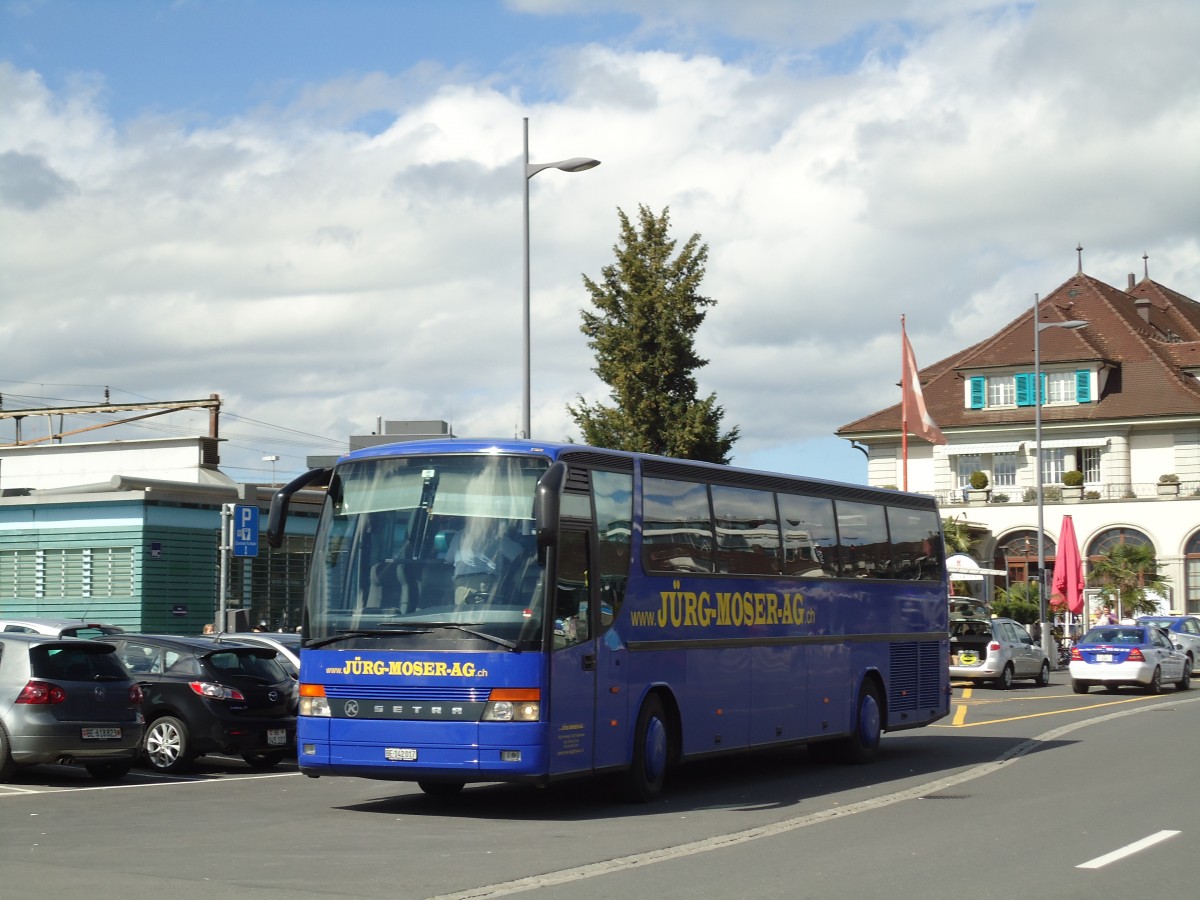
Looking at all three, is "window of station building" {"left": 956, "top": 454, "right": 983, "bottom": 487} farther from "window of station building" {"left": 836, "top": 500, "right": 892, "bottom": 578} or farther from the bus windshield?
the bus windshield

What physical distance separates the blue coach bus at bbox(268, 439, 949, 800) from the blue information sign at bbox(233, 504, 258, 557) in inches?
437

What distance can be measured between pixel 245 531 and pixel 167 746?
8.57 metres

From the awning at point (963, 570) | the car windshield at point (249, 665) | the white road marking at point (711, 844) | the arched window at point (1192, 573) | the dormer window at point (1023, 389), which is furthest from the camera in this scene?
the dormer window at point (1023, 389)

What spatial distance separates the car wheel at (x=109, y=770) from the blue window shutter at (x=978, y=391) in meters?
59.4

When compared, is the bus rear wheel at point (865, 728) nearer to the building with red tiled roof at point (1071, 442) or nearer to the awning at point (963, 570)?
the awning at point (963, 570)

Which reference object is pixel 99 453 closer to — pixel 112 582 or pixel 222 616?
pixel 112 582

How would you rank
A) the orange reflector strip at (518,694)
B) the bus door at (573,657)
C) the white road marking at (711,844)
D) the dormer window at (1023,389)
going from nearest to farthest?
the white road marking at (711,844), the orange reflector strip at (518,694), the bus door at (573,657), the dormer window at (1023,389)

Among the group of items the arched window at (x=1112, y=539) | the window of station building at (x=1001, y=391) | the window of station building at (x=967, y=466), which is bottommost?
the arched window at (x=1112, y=539)

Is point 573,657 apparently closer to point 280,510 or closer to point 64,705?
point 280,510

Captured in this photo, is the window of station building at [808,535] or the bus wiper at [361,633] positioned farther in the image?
the window of station building at [808,535]

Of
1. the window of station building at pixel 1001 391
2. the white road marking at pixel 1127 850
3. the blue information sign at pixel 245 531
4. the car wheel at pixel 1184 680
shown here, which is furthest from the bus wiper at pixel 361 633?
the window of station building at pixel 1001 391

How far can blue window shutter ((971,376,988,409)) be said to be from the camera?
2862 inches

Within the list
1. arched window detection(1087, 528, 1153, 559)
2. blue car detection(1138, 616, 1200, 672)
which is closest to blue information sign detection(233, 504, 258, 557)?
blue car detection(1138, 616, 1200, 672)

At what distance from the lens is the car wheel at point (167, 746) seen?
59.9 feet
